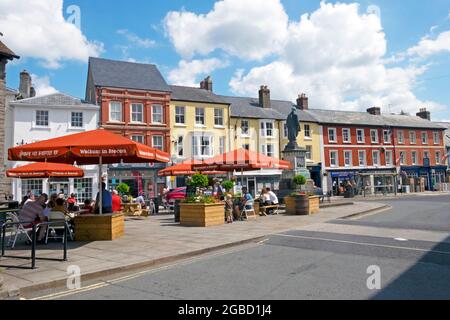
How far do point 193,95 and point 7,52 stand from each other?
2273cm

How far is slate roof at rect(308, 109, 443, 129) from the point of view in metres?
44.6

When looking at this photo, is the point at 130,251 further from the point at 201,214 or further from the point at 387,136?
the point at 387,136

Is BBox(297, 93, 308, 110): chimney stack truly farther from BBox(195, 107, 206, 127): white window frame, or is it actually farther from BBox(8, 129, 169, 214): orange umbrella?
BBox(8, 129, 169, 214): orange umbrella

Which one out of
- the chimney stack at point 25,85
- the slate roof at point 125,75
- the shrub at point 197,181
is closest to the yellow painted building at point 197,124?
the slate roof at point 125,75

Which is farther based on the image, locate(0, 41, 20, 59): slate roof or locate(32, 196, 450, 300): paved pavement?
locate(0, 41, 20, 59): slate roof

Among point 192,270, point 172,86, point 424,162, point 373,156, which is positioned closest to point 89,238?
point 192,270

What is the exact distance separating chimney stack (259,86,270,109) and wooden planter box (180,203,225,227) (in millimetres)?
29832

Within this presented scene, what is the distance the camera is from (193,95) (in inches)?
1431

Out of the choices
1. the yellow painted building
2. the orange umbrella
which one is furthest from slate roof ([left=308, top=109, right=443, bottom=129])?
the orange umbrella

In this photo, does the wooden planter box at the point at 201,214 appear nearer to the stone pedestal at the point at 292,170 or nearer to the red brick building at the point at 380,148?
the stone pedestal at the point at 292,170

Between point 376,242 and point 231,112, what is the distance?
30.1 meters

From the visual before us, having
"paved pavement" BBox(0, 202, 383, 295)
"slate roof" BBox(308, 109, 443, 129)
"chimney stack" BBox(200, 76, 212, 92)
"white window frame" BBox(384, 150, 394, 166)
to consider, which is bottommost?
"paved pavement" BBox(0, 202, 383, 295)

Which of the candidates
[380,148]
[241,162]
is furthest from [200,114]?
[380,148]
